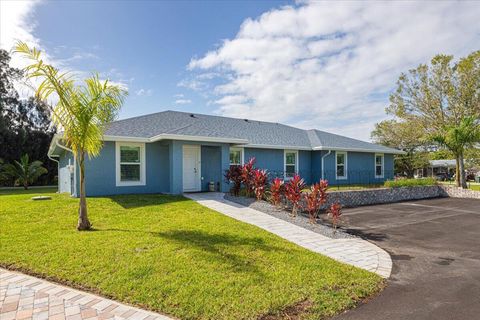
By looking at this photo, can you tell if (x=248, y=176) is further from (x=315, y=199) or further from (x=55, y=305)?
(x=55, y=305)

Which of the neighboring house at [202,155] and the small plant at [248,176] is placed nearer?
the small plant at [248,176]

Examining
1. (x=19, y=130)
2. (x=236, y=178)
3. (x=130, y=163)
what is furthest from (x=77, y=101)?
(x=19, y=130)

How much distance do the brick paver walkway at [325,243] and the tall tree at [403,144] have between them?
28095 millimetres

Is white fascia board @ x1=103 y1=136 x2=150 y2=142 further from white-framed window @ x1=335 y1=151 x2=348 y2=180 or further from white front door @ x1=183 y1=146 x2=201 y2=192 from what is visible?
white-framed window @ x1=335 y1=151 x2=348 y2=180

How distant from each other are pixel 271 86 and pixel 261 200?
25.8ft

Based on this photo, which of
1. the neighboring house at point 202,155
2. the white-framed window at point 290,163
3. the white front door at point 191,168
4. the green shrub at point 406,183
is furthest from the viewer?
the white-framed window at point 290,163

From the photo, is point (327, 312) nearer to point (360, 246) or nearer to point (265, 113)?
point (360, 246)

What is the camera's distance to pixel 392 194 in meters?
15.4

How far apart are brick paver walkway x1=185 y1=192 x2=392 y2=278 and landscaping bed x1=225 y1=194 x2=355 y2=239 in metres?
0.20

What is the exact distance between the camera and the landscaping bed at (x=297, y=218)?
24.8 feet

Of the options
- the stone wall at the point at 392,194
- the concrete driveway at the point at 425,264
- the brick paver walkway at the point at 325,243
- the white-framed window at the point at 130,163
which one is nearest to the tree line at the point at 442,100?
the stone wall at the point at 392,194

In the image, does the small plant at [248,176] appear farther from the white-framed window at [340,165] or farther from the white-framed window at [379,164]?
the white-framed window at [379,164]

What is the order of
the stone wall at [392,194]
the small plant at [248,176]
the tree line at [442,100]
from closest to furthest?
the small plant at [248,176] < the stone wall at [392,194] < the tree line at [442,100]

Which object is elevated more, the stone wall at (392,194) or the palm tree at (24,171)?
the palm tree at (24,171)
